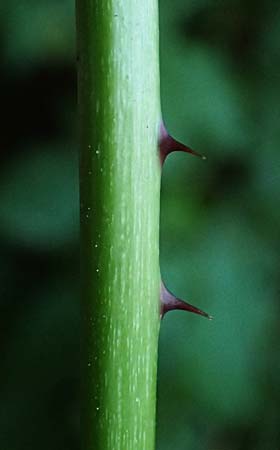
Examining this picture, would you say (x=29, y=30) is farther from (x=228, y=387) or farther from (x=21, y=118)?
(x=228, y=387)

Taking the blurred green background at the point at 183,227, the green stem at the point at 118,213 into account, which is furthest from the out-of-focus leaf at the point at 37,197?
the green stem at the point at 118,213

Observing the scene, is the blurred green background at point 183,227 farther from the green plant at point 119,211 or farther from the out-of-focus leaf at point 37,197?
the green plant at point 119,211

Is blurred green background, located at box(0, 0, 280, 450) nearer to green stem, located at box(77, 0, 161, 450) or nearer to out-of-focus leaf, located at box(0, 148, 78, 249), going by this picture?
out-of-focus leaf, located at box(0, 148, 78, 249)

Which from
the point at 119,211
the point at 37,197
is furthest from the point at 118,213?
the point at 37,197

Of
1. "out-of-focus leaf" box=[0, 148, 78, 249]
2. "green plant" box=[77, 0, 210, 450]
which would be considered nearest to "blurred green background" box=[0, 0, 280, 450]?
"out-of-focus leaf" box=[0, 148, 78, 249]

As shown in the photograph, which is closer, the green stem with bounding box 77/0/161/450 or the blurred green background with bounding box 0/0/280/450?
the green stem with bounding box 77/0/161/450
